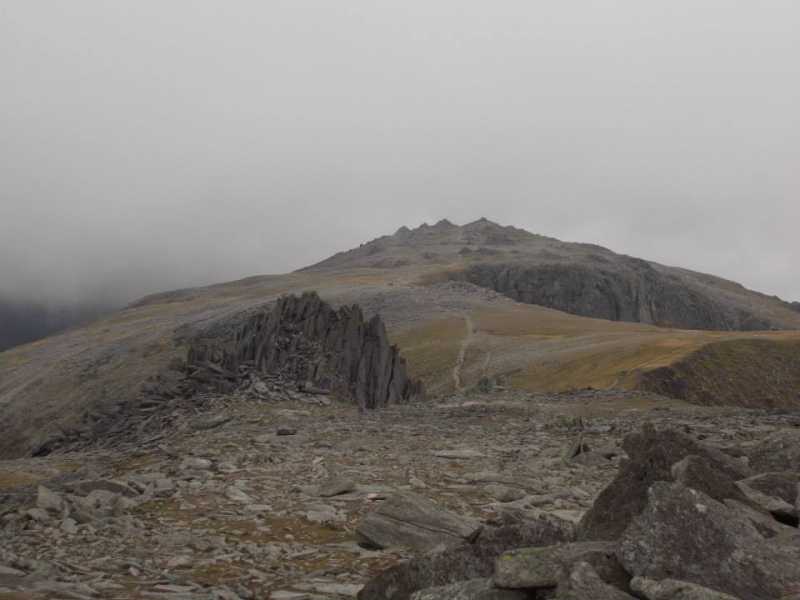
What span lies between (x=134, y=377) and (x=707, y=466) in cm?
8629

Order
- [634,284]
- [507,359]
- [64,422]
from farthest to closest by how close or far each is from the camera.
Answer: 1. [634,284]
2. [64,422]
3. [507,359]

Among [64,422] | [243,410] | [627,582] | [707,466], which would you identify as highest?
[707,466]

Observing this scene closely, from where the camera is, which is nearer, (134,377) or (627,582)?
(627,582)

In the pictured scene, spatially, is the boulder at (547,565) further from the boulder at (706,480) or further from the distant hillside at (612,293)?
the distant hillside at (612,293)

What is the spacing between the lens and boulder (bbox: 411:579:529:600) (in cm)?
641

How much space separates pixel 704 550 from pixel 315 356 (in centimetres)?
2938

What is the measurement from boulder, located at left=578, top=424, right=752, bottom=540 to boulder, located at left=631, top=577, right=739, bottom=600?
208 cm

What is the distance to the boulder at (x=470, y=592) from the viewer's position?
6.41 meters

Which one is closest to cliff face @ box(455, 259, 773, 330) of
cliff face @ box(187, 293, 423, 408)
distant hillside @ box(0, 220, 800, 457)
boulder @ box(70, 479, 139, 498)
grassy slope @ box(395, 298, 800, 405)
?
distant hillside @ box(0, 220, 800, 457)

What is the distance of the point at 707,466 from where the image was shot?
870 centimetres

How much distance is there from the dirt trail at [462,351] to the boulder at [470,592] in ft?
172

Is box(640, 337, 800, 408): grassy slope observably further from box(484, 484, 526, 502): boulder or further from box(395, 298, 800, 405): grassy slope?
box(484, 484, 526, 502): boulder

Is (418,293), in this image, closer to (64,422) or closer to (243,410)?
(64,422)

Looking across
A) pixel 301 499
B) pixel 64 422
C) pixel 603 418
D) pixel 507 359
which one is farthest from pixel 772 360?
pixel 64 422
